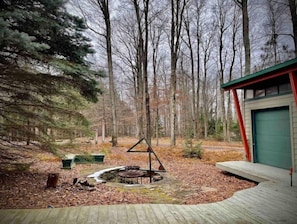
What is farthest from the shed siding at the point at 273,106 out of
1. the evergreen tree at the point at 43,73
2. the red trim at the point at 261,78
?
the evergreen tree at the point at 43,73

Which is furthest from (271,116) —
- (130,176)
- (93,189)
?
(93,189)

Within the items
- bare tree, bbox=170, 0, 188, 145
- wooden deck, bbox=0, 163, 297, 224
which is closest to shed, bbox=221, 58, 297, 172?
wooden deck, bbox=0, 163, 297, 224

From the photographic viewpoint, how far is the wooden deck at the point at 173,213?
3.51 m

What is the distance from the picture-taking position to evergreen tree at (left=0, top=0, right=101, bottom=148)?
17.2 ft

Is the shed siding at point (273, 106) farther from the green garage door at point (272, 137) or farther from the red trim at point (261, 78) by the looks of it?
the red trim at point (261, 78)

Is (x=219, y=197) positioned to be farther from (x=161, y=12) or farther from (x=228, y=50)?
(x=228, y=50)

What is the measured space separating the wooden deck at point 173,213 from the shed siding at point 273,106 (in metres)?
2.73

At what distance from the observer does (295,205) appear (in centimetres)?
405

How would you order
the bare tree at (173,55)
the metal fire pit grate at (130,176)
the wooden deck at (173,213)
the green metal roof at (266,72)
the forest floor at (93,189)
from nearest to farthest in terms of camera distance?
the wooden deck at (173,213) → the forest floor at (93,189) → the green metal roof at (266,72) → the metal fire pit grate at (130,176) → the bare tree at (173,55)

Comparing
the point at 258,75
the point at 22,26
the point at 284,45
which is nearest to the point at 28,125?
the point at 22,26

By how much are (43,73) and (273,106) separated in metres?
7.12

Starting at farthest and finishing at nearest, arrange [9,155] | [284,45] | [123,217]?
[284,45] → [9,155] → [123,217]

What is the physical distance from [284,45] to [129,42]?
529 inches

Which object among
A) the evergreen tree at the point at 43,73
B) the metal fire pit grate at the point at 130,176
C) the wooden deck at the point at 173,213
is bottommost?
the metal fire pit grate at the point at 130,176
